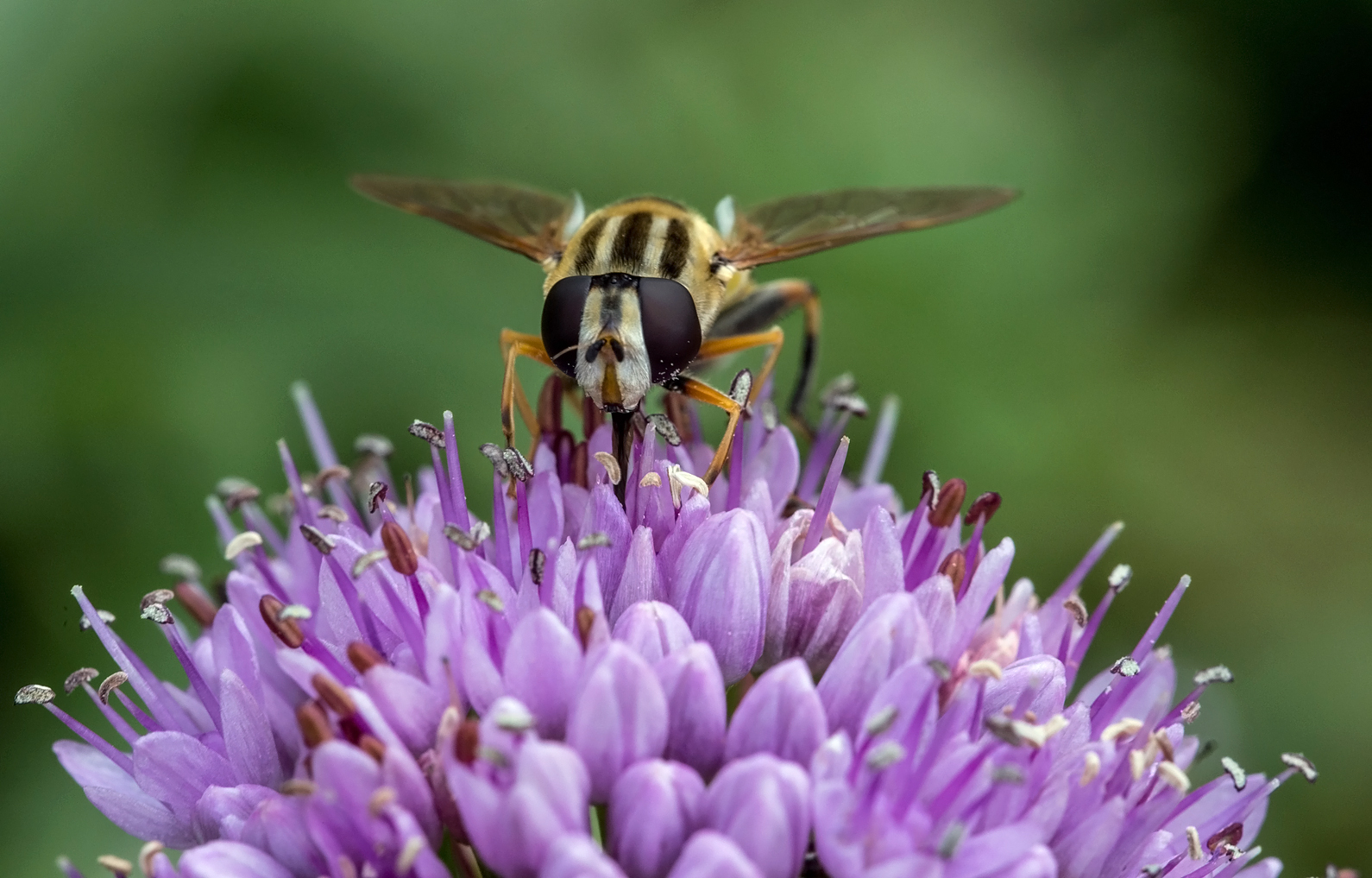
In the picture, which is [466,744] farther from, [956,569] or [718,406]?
[956,569]

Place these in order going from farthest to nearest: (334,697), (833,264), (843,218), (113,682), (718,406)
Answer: (833,264) < (843,218) < (718,406) < (113,682) < (334,697)

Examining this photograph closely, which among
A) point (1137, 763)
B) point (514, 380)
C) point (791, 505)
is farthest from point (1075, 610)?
point (514, 380)

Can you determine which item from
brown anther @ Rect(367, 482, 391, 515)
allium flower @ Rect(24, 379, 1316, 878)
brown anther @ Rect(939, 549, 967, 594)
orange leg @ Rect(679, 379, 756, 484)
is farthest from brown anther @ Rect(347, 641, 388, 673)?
Result: brown anther @ Rect(939, 549, 967, 594)

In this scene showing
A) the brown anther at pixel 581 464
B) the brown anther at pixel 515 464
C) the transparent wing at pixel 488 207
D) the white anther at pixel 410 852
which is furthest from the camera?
the transparent wing at pixel 488 207

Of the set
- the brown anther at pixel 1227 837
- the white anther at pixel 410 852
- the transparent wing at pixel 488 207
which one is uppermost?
the transparent wing at pixel 488 207

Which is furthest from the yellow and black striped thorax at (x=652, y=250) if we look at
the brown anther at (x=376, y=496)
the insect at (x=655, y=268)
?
the brown anther at (x=376, y=496)

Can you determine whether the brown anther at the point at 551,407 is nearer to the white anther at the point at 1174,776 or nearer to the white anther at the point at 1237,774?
the white anther at the point at 1174,776

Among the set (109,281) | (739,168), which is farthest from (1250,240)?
(109,281)
